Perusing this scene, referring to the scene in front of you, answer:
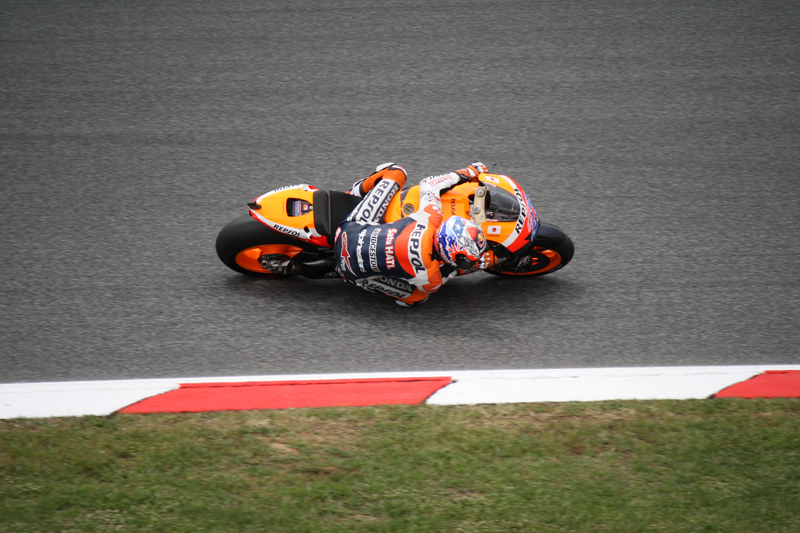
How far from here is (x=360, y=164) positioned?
22.1ft

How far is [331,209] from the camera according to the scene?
5.02 metres

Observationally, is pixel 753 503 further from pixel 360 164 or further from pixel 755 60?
pixel 755 60

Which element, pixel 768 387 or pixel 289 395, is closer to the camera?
pixel 289 395

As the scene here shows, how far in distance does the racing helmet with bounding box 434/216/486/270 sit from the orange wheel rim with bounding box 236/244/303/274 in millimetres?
1256

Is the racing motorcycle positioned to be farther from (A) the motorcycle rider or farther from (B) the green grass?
(B) the green grass

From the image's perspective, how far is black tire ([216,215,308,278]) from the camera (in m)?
5.12

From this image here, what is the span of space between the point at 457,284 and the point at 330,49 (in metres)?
4.11

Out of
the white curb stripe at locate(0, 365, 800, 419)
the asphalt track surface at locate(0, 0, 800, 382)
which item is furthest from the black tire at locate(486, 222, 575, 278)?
the white curb stripe at locate(0, 365, 800, 419)

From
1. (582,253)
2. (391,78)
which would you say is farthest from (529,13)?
(582,253)

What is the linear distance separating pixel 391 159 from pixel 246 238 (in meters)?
2.12

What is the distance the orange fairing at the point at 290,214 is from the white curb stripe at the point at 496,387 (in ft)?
3.45

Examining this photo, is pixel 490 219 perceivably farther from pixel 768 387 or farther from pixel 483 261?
pixel 768 387

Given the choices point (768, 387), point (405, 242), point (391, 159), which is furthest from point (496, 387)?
point (391, 159)

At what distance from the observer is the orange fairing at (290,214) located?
5.00 meters
